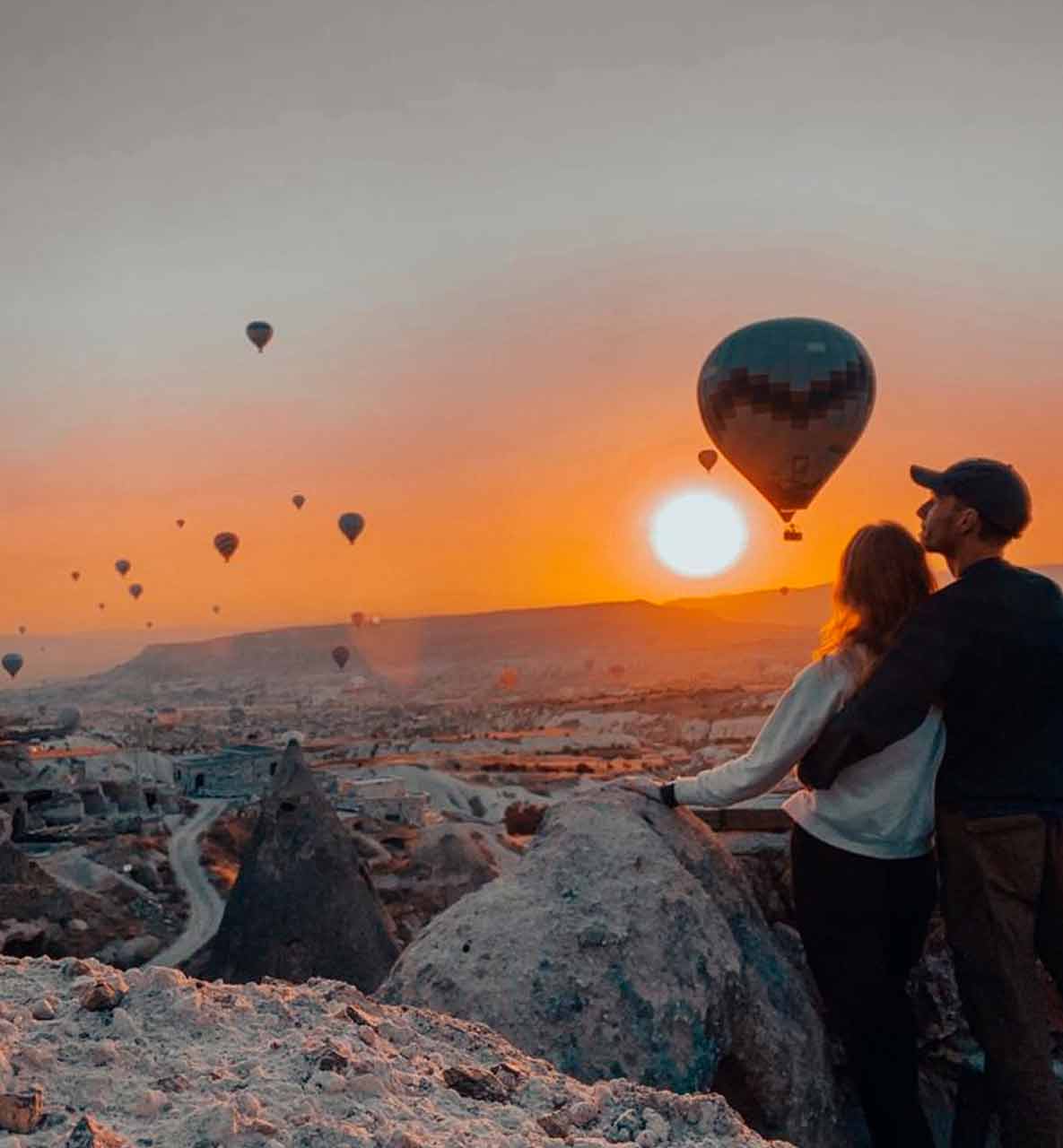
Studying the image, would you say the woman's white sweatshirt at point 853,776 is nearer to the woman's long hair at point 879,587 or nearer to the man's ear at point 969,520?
the woman's long hair at point 879,587

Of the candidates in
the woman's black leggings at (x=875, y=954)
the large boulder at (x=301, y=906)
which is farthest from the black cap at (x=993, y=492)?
the large boulder at (x=301, y=906)

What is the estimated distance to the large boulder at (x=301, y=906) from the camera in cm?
951

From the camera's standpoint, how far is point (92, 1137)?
2.05 m

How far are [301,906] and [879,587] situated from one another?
7278 millimetres

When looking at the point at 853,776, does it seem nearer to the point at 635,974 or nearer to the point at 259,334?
the point at 635,974

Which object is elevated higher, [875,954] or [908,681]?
[908,681]

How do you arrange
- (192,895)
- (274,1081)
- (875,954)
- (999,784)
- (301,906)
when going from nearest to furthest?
(274,1081) → (999,784) → (875,954) → (301,906) → (192,895)

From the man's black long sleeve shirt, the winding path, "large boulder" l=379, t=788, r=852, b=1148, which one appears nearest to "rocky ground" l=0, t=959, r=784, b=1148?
"large boulder" l=379, t=788, r=852, b=1148

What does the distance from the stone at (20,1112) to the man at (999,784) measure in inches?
91.7

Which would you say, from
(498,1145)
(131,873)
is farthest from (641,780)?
(131,873)

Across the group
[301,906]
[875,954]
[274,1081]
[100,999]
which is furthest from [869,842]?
[301,906]

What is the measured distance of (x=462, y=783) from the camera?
1832 inches

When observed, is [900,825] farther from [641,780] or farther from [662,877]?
[641,780]

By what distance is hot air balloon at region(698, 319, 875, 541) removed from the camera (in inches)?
724
